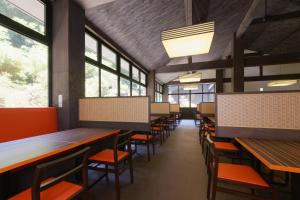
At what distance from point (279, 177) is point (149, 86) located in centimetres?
642

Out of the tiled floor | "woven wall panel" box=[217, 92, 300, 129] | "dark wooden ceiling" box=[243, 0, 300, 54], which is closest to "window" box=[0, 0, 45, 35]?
the tiled floor

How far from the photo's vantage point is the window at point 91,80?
3.28 meters

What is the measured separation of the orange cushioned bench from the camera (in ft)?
5.50

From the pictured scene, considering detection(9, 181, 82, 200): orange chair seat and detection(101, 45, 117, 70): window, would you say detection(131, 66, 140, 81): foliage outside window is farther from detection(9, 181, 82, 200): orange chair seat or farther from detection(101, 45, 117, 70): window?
detection(9, 181, 82, 200): orange chair seat

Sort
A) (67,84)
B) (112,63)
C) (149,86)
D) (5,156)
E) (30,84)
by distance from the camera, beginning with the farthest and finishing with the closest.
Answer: (149,86)
(112,63)
(67,84)
(30,84)
(5,156)

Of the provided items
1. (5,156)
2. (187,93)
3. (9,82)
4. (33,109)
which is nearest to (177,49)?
(5,156)

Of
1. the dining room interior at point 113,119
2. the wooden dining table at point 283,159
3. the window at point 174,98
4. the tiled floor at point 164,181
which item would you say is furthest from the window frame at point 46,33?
the window at point 174,98

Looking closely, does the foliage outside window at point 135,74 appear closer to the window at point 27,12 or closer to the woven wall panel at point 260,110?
the window at point 27,12

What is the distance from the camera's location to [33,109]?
6.62 feet

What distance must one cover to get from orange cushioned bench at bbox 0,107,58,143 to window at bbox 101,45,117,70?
2.17 m

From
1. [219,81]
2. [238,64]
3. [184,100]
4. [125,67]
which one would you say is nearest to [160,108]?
[125,67]

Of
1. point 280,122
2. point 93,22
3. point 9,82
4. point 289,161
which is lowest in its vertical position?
point 289,161

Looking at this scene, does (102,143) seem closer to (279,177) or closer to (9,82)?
(9,82)

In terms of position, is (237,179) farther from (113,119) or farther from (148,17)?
(148,17)
